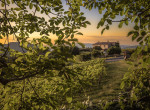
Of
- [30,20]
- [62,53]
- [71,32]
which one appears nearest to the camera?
[62,53]

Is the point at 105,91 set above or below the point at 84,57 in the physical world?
below

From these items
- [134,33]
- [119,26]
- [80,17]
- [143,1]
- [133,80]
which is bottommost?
[133,80]

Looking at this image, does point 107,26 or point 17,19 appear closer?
point 107,26

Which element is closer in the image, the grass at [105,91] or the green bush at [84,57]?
the grass at [105,91]

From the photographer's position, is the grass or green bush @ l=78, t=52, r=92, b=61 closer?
the grass

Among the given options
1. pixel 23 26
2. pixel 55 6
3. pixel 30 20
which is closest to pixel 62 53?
pixel 55 6

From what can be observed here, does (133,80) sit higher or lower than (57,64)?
lower

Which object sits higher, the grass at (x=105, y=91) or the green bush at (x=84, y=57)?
the green bush at (x=84, y=57)

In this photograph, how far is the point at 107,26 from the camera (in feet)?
A: 7.56

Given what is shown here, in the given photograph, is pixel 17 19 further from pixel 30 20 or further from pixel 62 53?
pixel 62 53

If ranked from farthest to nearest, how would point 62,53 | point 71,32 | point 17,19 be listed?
1. point 17,19
2. point 71,32
3. point 62,53

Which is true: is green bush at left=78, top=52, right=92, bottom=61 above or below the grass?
above

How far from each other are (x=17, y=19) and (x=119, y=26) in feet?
10.0

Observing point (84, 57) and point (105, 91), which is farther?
point (84, 57)
